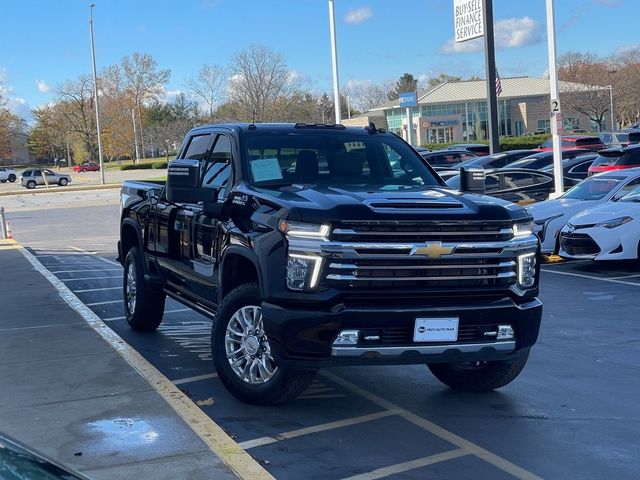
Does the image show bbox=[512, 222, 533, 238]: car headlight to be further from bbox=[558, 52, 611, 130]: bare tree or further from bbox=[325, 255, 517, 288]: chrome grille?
bbox=[558, 52, 611, 130]: bare tree

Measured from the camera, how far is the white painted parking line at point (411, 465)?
16.6 ft

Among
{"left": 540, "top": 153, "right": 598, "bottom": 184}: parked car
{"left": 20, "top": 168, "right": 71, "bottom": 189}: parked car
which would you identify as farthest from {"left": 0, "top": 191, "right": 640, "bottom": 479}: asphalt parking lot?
{"left": 20, "top": 168, "right": 71, "bottom": 189}: parked car

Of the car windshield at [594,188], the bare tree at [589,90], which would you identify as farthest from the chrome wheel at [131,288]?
the bare tree at [589,90]

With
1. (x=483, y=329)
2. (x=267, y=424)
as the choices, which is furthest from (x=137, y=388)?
(x=483, y=329)

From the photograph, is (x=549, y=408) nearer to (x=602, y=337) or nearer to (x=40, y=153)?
(x=602, y=337)

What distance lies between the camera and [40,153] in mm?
133625

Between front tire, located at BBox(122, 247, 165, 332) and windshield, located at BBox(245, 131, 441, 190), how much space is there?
249 cm

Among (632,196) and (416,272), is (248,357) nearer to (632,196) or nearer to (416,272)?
(416,272)

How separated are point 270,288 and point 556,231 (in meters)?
10.5

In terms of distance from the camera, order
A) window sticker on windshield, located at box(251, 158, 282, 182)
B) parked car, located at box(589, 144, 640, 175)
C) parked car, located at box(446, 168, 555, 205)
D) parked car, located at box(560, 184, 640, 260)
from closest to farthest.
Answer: window sticker on windshield, located at box(251, 158, 282, 182) → parked car, located at box(560, 184, 640, 260) → parked car, located at box(446, 168, 555, 205) → parked car, located at box(589, 144, 640, 175)

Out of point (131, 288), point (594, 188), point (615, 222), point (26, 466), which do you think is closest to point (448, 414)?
point (26, 466)

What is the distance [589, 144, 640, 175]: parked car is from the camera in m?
21.2

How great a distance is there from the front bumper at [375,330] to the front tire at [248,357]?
335 millimetres

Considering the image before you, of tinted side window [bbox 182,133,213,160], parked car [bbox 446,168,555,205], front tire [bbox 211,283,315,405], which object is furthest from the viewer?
parked car [bbox 446,168,555,205]
